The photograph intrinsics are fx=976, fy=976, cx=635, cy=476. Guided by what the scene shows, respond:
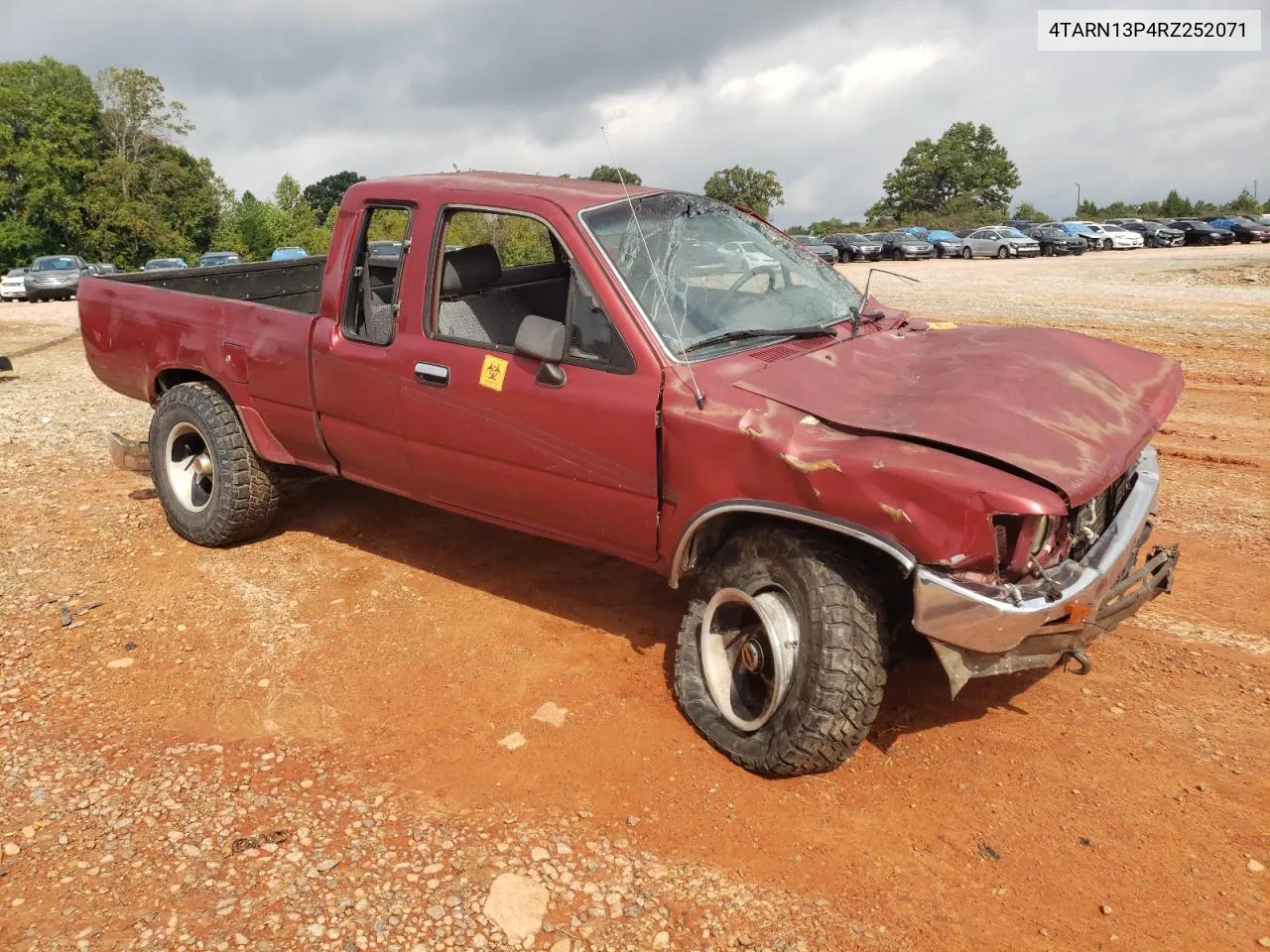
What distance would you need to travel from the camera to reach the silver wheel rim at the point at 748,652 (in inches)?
135

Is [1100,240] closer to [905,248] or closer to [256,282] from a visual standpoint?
[905,248]

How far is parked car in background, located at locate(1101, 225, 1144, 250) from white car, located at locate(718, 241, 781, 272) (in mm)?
43070

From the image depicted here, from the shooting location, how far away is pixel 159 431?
18.6 feet

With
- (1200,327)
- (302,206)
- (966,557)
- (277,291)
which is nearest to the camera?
(966,557)

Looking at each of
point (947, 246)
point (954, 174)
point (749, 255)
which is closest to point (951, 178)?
point (954, 174)

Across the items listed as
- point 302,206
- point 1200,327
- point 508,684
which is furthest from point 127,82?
point 508,684

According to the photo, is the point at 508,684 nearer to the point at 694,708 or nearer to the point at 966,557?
the point at 694,708

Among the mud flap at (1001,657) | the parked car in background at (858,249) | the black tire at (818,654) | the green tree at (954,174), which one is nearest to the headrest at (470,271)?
the black tire at (818,654)

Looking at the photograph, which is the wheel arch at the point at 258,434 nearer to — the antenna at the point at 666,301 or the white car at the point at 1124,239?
the antenna at the point at 666,301

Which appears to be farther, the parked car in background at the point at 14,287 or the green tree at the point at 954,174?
the green tree at the point at 954,174

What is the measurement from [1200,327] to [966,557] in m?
13.4

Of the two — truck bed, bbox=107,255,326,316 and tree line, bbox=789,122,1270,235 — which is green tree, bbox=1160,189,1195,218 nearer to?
tree line, bbox=789,122,1270,235

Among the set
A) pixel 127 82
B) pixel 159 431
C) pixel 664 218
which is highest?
pixel 127 82

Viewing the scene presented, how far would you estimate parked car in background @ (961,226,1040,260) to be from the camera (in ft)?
127
